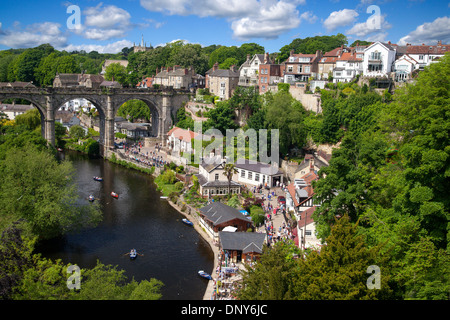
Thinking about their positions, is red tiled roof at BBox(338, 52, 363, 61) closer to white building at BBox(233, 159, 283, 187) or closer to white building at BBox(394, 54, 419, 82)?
white building at BBox(394, 54, 419, 82)

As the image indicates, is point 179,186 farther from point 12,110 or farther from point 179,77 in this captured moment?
point 12,110

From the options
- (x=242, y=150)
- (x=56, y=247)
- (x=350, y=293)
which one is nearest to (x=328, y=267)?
(x=350, y=293)

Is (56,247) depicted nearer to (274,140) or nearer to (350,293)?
(350,293)

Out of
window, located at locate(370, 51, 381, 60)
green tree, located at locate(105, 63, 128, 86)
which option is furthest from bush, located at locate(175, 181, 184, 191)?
green tree, located at locate(105, 63, 128, 86)

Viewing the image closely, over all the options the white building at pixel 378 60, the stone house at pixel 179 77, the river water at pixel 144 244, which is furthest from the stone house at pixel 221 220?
the stone house at pixel 179 77

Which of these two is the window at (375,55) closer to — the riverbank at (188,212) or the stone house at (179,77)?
the riverbank at (188,212)

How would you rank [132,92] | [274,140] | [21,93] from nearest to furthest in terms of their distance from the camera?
[274,140] < [21,93] < [132,92]

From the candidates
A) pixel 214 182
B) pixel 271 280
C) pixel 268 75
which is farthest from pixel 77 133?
pixel 271 280
